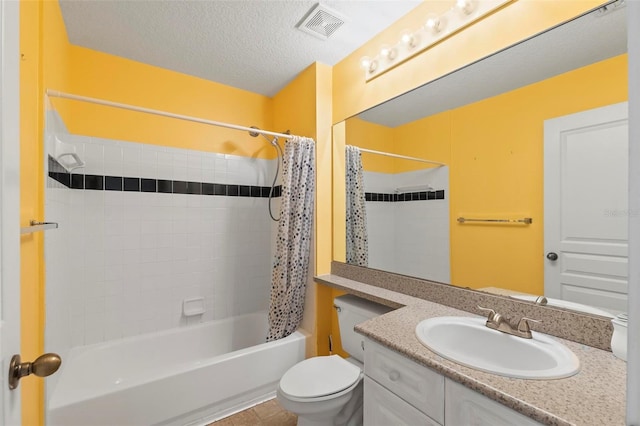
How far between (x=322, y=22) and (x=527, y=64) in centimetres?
115

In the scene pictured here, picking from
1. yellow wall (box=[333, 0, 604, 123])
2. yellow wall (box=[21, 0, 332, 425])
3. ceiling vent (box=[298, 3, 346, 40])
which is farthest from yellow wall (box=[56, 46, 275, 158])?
ceiling vent (box=[298, 3, 346, 40])

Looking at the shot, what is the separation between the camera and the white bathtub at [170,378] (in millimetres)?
1487

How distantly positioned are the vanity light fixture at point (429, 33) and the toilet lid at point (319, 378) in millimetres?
1816

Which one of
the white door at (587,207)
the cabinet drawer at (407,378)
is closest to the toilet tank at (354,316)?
the cabinet drawer at (407,378)

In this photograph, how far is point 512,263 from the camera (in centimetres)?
132

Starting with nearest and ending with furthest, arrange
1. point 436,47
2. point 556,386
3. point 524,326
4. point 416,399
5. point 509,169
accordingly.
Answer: point 556,386, point 416,399, point 524,326, point 509,169, point 436,47

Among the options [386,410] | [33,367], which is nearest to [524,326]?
[386,410]

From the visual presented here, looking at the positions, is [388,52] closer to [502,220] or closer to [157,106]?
[502,220]

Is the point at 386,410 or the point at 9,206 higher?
the point at 9,206

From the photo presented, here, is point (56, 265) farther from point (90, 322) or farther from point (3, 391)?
point (3, 391)

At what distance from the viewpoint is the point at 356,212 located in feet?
7.02

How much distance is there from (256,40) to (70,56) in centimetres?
130

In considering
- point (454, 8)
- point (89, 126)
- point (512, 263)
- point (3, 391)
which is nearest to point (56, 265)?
point (89, 126)

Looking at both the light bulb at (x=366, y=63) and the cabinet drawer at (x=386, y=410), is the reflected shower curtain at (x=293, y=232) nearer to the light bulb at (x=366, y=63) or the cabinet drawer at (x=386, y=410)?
the light bulb at (x=366, y=63)
